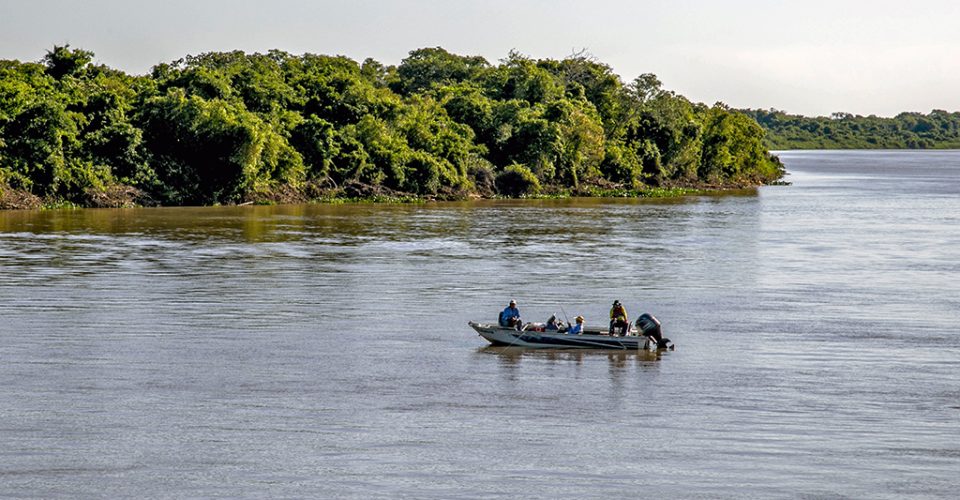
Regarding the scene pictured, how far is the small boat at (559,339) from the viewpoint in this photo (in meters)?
31.4

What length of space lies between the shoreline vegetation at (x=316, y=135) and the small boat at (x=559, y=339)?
185ft

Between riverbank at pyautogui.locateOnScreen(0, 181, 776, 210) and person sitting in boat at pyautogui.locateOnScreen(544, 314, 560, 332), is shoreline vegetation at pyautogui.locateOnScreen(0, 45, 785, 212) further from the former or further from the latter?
person sitting in boat at pyautogui.locateOnScreen(544, 314, 560, 332)

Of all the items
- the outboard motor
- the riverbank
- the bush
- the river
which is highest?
the bush

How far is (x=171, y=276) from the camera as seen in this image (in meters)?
46.1

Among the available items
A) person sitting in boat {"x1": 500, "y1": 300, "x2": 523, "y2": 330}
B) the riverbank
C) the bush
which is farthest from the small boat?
the bush

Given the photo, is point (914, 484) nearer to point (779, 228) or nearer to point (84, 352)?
point (84, 352)

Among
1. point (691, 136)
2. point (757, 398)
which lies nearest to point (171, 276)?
point (757, 398)

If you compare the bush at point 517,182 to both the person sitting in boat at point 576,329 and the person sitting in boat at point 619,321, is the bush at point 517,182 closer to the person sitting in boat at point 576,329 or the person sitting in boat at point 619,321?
the person sitting in boat at point 619,321

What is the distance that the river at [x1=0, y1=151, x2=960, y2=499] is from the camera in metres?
20.2

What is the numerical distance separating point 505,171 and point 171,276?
66291 millimetres

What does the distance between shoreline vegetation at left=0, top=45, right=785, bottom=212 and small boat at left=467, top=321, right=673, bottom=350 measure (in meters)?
56.3

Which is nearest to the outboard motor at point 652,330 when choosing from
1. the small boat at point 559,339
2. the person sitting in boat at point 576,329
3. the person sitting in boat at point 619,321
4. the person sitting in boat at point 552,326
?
the small boat at point 559,339

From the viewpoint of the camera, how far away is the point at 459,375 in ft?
92.3

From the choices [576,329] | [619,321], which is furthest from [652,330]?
[576,329]
